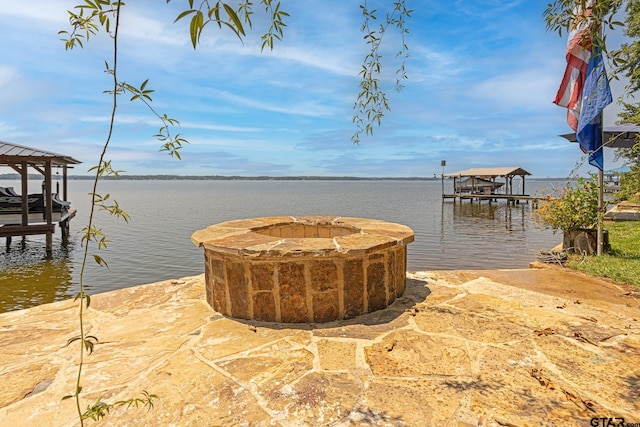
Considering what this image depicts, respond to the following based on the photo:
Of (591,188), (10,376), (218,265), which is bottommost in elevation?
(10,376)

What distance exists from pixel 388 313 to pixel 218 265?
185 cm

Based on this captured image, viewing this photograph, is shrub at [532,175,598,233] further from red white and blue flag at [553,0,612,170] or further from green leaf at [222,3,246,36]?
green leaf at [222,3,246,36]

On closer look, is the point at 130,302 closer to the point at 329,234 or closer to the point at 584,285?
the point at 329,234

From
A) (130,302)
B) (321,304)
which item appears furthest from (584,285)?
(130,302)

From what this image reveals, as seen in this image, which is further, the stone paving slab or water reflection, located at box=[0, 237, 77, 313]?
water reflection, located at box=[0, 237, 77, 313]

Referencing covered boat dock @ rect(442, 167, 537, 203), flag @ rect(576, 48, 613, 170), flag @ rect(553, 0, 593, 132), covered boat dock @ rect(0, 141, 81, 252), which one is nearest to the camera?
flag @ rect(576, 48, 613, 170)

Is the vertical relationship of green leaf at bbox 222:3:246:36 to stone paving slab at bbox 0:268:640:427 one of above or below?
above

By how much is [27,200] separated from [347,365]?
1329cm

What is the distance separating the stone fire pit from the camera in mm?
3355

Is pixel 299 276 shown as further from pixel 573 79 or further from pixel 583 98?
pixel 573 79

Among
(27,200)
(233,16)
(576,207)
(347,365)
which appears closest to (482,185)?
(576,207)

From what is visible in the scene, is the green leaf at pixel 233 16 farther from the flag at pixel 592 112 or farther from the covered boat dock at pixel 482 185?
the covered boat dock at pixel 482 185

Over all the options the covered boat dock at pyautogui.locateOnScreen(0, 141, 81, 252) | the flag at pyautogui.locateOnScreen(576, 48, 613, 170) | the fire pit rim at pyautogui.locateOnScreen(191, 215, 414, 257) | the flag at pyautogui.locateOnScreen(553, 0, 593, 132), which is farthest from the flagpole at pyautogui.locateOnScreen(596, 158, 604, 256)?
the covered boat dock at pyautogui.locateOnScreen(0, 141, 81, 252)

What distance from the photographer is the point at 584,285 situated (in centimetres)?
495
